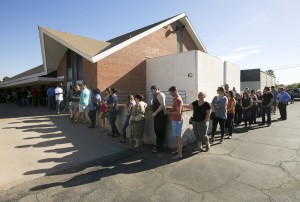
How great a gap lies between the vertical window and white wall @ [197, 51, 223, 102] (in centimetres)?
793

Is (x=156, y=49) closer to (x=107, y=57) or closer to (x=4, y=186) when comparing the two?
(x=107, y=57)

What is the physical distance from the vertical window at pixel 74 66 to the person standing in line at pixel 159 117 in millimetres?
10024

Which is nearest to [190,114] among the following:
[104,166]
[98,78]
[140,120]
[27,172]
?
[140,120]

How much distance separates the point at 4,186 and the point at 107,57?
32.6 feet

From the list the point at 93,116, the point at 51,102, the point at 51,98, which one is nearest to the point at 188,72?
the point at 93,116

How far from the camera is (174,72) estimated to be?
14.1 m

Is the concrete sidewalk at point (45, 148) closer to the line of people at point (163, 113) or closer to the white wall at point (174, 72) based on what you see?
→ the line of people at point (163, 113)

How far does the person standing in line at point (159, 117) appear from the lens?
5812 mm

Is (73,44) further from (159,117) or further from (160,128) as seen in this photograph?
(160,128)

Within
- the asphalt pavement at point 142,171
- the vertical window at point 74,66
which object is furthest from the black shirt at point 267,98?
the vertical window at point 74,66

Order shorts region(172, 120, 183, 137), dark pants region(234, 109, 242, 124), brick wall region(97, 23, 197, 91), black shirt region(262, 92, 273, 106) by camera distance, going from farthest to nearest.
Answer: brick wall region(97, 23, 197, 91) < dark pants region(234, 109, 242, 124) < black shirt region(262, 92, 273, 106) < shorts region(172, 120, 183, 137)

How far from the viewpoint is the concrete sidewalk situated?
480cm

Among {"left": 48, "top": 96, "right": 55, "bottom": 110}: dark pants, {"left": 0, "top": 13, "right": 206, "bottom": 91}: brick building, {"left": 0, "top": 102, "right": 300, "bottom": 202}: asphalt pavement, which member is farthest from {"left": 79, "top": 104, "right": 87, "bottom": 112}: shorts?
{"left": 48, "top": 96, "right": 55, "bottom": 110}: dark pants

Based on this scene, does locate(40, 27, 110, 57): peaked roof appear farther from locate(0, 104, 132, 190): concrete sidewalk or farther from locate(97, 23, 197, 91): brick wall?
locate(0, 104, 132, 190): concrete sidewalk
